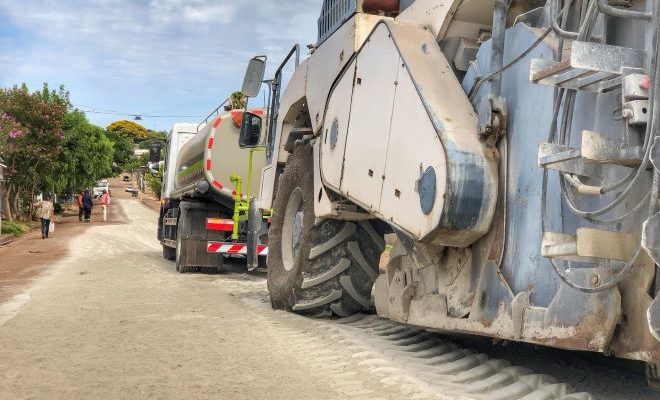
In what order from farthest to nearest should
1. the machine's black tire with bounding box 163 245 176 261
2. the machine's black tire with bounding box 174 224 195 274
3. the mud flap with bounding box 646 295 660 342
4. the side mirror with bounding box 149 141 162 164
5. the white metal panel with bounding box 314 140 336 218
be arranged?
the side mirror with bounding box 149 141 162 164
the machine's black tire with bounding box 163 245 176 261
the machine's black tire with bounding box 174 224 195 274
the white metal panel with bounding box 314 140 336 218
the mud flap with bounding box 646 295 660 342

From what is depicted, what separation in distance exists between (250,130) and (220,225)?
4125mm

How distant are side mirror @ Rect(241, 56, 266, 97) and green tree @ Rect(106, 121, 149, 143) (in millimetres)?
110594

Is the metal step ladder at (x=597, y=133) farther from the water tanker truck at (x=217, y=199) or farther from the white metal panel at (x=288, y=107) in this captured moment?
the water tanker truck at (x=217, y=199)

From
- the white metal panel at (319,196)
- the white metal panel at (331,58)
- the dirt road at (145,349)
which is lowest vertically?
the dirt road at (145,349)

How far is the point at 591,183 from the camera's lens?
3.13m

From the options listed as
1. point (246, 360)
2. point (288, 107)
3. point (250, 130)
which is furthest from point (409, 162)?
point (250, 130)

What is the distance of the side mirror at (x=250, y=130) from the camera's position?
8914 mm

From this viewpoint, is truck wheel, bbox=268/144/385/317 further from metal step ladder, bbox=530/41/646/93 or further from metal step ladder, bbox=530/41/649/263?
metal step ladder, bbox=530/41/646/93

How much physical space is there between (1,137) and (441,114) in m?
28.8

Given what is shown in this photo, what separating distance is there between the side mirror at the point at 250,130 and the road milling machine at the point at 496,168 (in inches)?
99.3

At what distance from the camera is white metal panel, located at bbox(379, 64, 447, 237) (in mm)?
4020

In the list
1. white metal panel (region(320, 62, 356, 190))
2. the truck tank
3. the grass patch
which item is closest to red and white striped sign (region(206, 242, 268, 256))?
the truck tank

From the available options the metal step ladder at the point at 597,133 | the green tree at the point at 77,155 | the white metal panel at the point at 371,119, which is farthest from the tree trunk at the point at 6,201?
the metal step ladder at the point at 597,133

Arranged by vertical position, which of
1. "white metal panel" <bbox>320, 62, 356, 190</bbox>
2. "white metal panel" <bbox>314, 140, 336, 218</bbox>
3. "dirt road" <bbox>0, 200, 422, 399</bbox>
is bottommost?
"dirt road" <bbox>0, 200, 422, 399</bbox>
